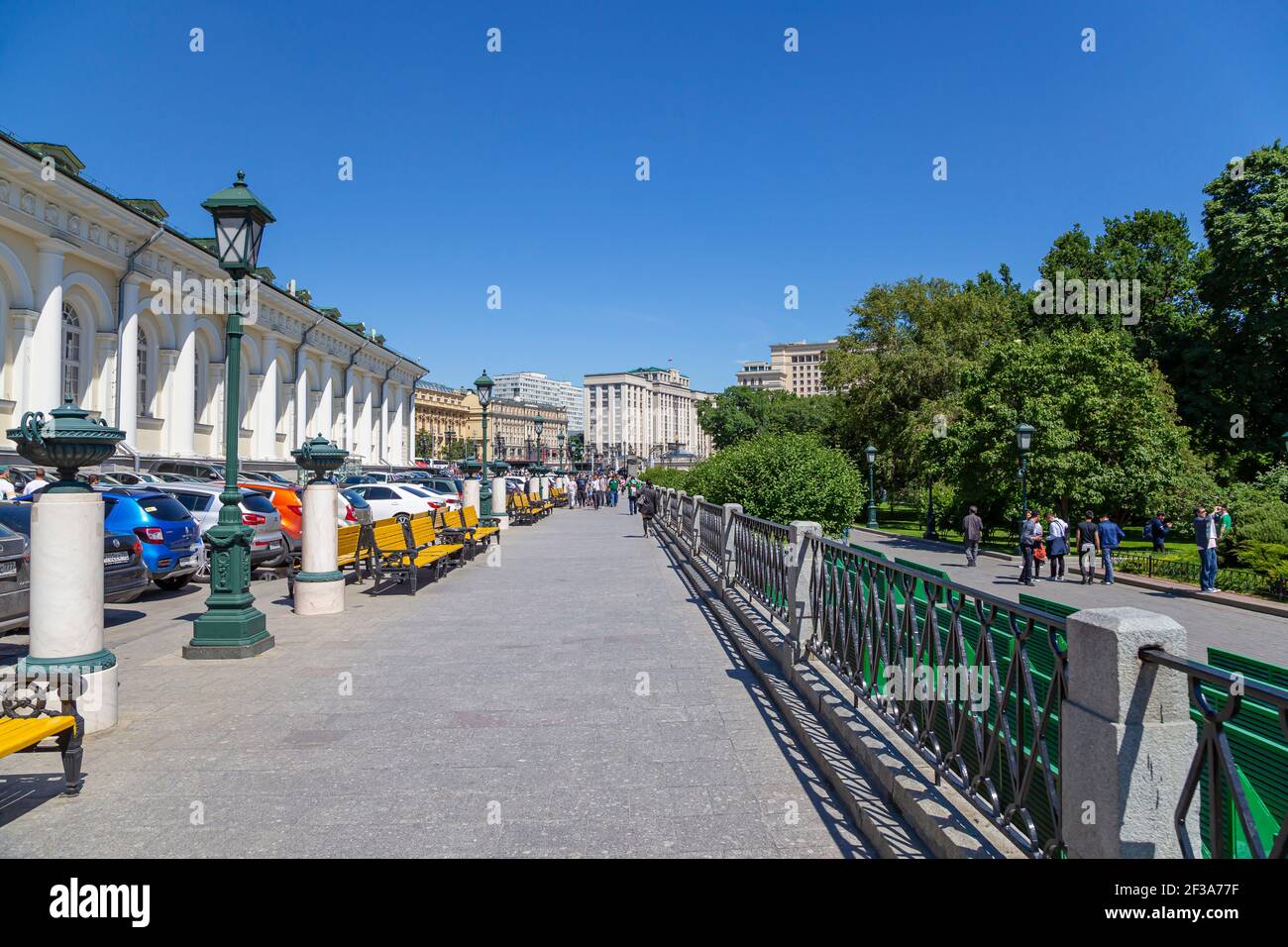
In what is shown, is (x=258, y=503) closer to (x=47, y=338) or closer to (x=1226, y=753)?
(x=1226, y=753)

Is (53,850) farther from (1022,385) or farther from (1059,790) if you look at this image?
(1022,385)

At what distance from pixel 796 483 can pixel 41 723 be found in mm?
11923

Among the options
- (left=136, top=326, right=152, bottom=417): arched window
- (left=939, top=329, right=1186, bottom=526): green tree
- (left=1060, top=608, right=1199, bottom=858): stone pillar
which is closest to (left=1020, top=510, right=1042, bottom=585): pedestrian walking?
(left=939, top=329, right=1186, bottom=526): green tree

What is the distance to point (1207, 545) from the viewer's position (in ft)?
57.5

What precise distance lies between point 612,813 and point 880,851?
1294 mm

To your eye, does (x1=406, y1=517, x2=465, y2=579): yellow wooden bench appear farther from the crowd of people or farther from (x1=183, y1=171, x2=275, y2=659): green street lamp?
the crowd of people

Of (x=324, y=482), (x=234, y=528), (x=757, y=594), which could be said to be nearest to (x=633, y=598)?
(x=757, y=594)

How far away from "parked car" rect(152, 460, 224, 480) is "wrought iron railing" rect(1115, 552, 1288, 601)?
102ft

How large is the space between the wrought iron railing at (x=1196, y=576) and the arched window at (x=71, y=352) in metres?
35.8

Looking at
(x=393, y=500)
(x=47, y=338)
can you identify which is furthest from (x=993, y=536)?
(x=47, y=338)

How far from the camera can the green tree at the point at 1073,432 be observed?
1051 inches

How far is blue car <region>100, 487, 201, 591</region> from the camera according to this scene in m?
11.6

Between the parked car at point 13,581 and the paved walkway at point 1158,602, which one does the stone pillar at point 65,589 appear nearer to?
the parked car at point 13,581

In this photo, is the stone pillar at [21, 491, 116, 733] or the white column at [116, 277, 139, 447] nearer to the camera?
the stone pillar at [21, 491, 116, 733]
